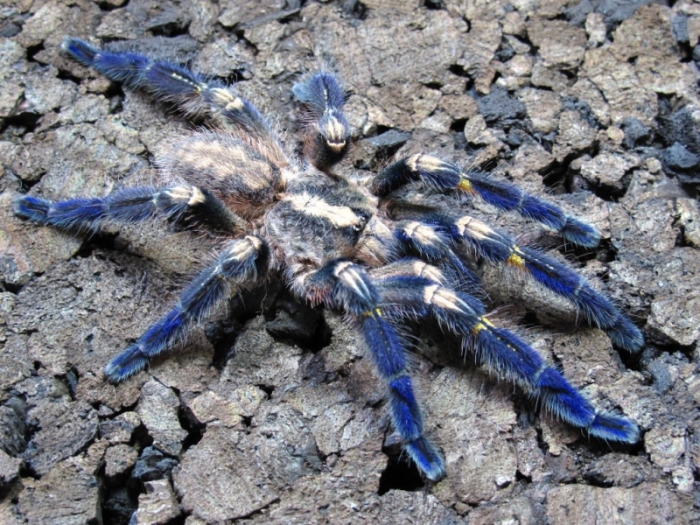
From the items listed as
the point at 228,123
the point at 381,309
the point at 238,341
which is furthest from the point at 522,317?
the point at 228,123

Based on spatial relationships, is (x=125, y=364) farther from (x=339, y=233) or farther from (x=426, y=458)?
(x=426, y=458)

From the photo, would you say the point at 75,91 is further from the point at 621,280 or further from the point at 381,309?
the point at 621,280

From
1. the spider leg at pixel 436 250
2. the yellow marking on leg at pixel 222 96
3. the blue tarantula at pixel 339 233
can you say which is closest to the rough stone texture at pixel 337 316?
the blue tarantula at pixel 339 233

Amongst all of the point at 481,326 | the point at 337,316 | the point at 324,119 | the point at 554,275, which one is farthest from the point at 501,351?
the point at 324,119

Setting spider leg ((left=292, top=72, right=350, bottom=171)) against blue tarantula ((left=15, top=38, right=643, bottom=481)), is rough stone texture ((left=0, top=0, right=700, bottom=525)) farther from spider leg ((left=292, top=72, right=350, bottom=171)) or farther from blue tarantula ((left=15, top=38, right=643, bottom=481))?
spider leg ((left=292, top=72, right=350, bottom=171))

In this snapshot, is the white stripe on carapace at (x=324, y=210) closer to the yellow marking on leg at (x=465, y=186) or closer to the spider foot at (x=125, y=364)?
the yellow marking on leg at (x=465, y=186)
